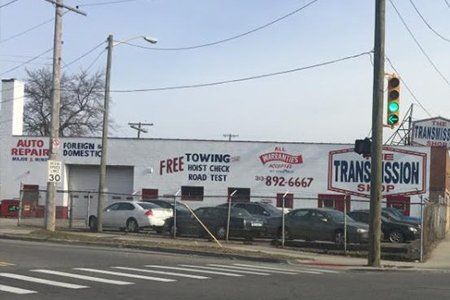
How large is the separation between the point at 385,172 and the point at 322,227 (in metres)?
17.3

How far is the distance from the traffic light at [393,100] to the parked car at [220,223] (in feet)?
29.0

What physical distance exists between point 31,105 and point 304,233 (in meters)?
48.5

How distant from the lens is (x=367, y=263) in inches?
759

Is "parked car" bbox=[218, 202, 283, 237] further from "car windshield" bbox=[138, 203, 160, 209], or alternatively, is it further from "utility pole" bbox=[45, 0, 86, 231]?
"utility pole" bbox=[45, 0, 86, 231]

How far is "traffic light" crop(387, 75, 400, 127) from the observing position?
1864cm

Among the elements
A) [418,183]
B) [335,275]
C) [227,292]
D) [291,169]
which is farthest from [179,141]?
[227,292]

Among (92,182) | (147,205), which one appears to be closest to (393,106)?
(147,205)

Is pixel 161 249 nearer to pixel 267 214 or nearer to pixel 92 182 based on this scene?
pixel 267 214

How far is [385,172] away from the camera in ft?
130

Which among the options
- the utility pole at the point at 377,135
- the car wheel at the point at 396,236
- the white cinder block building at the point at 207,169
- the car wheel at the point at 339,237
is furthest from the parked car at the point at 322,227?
the white cinder block building at the point at 207,169

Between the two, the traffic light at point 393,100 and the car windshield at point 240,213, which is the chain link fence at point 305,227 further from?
the traffic light at point 393,100

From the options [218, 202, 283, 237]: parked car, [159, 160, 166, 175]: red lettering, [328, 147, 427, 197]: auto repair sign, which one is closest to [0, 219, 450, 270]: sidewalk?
[218, 202, 283, 237]: parked car

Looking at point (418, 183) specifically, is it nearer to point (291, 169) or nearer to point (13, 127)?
point (291, 169)

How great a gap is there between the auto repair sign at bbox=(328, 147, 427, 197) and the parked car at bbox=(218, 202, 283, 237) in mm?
12201
